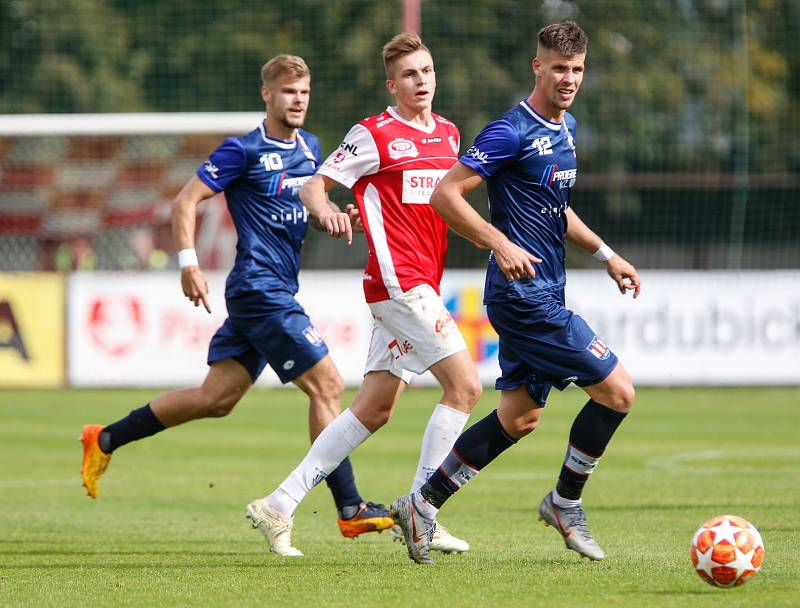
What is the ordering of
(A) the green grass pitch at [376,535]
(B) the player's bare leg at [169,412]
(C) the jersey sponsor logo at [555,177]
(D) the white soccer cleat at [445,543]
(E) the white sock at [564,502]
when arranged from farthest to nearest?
1. (B) the player's bare leg at [169,412]
2. (D) the white soccer cleat at [445,543]
3. (E) the white sock at [564,502]
4. (C) the jersey sponsor logo at [555,177]
5. (A) the green grass pitch at [376,535]

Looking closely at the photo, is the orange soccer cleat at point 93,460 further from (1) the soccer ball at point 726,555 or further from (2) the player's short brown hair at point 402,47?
(1) the soccer ball at point 726,555

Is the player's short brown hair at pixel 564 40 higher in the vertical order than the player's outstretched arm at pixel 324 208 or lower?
higher

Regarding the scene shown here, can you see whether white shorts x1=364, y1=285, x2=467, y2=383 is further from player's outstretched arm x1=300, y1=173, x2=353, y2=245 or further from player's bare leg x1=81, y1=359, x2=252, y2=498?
player's bare leg x1=81, y1=359, x2=252, y2=498

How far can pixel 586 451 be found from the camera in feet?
20.7

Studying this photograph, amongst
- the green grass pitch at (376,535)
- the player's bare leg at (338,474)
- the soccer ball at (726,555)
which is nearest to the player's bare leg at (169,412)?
the green grass pitch at (376,535)

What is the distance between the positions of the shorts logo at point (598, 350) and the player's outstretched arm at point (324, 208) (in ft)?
3.99

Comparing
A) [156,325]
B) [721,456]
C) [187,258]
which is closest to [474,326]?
[156,325]

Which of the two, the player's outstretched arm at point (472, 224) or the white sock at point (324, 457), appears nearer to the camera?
the player's outstretched arm at point (472, 224)

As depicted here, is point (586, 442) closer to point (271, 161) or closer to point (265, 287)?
point (265, 287)

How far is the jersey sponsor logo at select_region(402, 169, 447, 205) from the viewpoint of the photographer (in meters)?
6.64

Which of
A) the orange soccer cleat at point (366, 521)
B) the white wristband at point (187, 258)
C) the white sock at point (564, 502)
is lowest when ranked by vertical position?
the orange soccer cleat at point (366, 521)

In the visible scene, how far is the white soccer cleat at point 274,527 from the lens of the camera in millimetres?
6566

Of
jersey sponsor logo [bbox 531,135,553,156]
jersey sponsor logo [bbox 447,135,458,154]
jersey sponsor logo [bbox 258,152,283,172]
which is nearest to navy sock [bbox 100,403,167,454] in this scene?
jersey sponsor logo [bbox 258,152,283,172]

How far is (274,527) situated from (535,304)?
5.44ft
